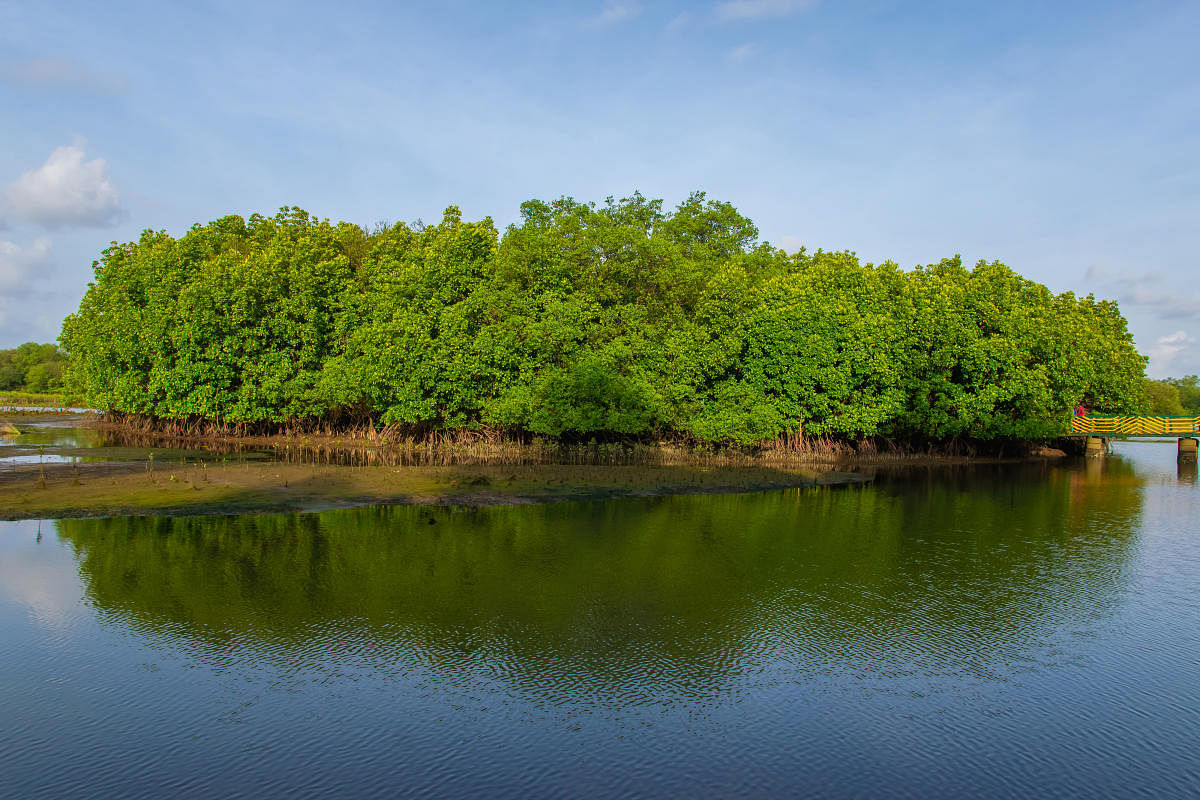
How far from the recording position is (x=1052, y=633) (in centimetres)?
1714

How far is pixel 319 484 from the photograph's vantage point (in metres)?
34.6

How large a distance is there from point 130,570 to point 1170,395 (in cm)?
12205

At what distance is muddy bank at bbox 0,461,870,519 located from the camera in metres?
29.4

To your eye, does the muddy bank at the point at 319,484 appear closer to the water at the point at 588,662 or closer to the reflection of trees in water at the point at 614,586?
the reflection of trees in water at the point at 614,586

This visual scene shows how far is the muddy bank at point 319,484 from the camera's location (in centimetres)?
2936

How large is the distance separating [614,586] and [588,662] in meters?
5.08

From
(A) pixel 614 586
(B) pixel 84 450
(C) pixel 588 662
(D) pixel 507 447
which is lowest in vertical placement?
(C) pixel 588 662

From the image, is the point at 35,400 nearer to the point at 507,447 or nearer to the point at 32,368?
the point at 32,368

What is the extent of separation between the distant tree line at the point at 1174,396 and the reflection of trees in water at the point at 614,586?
66.4 metres

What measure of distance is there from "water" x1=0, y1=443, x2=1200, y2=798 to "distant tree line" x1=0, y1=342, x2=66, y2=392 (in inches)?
4706

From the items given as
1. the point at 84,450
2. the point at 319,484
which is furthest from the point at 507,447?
the point at 84,450

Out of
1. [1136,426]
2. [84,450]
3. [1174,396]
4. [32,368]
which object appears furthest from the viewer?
[32,368]

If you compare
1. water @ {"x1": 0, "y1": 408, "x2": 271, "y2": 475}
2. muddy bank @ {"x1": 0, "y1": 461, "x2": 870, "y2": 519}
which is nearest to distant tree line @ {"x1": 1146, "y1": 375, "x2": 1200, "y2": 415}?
muddy bank @ {"x1": 0, "y1": 461, "x2": 870, "y2": 519}

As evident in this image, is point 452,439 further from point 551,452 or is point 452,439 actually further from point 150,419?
point 150,419
